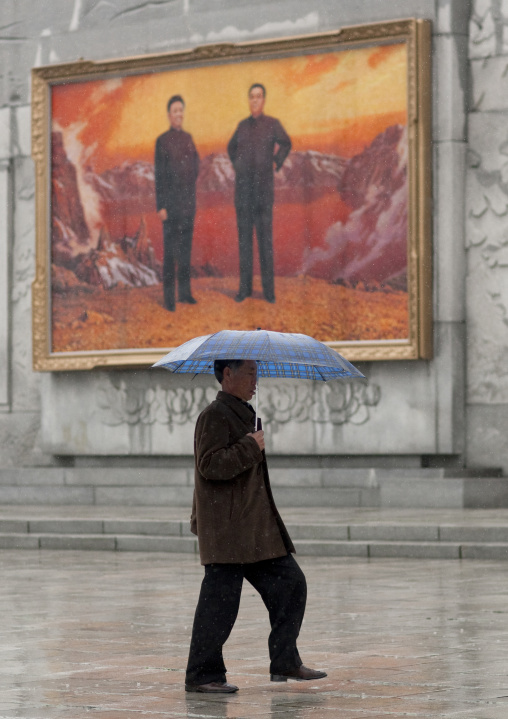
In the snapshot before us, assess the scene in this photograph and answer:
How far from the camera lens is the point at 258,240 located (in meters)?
21.0

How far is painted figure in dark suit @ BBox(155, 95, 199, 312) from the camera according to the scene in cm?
2159

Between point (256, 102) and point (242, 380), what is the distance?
14.4 m

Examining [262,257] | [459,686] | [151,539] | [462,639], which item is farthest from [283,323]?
[459,686]

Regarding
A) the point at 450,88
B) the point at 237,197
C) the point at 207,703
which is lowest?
the point at 207,703

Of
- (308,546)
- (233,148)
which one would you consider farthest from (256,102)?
(308,546)

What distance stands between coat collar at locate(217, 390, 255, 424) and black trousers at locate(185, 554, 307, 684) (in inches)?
27.0

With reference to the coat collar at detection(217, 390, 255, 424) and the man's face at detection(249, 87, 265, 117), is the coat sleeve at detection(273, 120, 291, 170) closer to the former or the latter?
the man's face at detection(249, 87, 265, 117)

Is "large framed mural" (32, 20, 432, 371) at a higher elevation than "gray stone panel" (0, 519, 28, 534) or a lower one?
higher

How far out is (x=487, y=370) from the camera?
1973cm

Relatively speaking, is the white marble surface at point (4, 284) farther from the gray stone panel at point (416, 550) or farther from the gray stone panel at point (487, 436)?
the gray stone panel at point (416, 550)

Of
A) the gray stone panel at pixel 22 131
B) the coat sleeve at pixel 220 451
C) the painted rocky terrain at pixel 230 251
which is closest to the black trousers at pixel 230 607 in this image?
the coat sleeve at pixel 220 451

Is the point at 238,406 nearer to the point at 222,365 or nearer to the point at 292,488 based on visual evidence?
the point at 222,365

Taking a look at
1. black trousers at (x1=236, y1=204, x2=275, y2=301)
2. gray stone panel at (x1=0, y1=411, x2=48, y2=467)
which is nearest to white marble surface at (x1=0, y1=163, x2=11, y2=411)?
gray stone panel at (x1=0, y1=411, x2=48, y2=467)

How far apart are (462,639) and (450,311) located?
11.2 m
